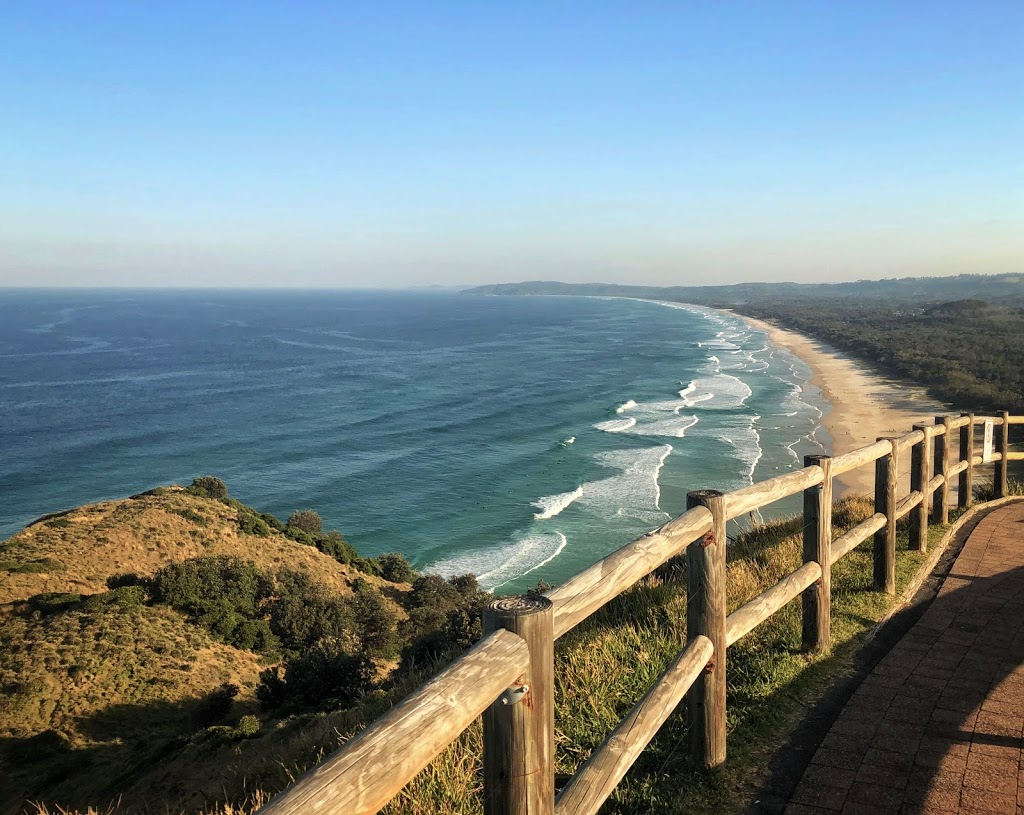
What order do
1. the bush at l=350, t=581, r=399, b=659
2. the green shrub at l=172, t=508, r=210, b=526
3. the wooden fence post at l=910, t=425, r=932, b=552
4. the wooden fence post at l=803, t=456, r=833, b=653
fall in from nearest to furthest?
the wooden fence post at l=803, t=456, r=833, b=653
the wooden fence post at l=910, t=425, r=932, b=552
the bush at l=350, t=581, r=399, b=659
the green shrub at l=172, t=508, r=210, b=526

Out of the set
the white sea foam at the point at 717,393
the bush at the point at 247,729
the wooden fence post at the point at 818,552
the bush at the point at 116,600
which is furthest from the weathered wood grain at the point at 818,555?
the white sea foam at the point at 717,393

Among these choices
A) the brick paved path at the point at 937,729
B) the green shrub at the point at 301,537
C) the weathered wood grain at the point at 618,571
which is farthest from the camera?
the green shrub at the point at 301,537

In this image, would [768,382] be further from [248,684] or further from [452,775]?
[452,775]

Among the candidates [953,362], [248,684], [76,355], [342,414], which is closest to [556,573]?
[248,684]

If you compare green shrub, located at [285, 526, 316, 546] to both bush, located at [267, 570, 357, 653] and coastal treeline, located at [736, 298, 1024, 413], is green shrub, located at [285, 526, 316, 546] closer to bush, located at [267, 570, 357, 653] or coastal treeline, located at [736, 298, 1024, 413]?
bush, located at [267, 570, 357, 653]

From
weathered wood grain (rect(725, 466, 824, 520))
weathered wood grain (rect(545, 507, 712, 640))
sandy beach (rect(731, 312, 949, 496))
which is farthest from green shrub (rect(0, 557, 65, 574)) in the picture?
sandy beach (rect(731, 312, 949, 496))

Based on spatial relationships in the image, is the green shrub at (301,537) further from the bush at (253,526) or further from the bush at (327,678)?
the bush at (327,678)
